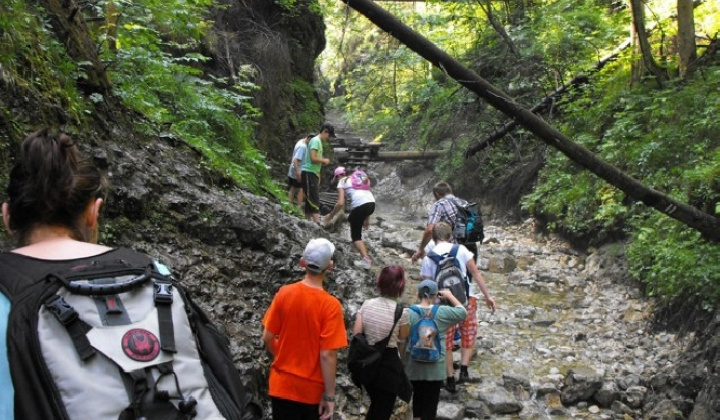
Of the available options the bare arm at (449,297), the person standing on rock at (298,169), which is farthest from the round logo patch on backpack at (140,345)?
the person standing on rock at (298,169)

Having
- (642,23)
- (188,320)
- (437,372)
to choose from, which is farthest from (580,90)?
(188,320)

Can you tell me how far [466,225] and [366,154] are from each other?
14045mm

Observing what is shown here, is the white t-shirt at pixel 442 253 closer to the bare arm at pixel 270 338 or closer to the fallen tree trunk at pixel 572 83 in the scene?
the bare arm at pixel 270 338

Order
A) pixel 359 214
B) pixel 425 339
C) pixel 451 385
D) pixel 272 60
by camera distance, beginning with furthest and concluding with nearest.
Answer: pixel 272 60 < pixel 359 214 < pixel 451 385 < pixel 425 339

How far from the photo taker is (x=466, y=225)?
7.31m

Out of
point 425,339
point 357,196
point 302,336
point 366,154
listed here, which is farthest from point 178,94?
point 366,154

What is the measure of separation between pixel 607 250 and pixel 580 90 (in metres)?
5.27

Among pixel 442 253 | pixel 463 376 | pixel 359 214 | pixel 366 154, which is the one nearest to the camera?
pixel 442 253

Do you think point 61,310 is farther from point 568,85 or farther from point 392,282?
point 568,85

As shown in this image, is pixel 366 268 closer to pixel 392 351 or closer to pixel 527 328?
pixel 527 328

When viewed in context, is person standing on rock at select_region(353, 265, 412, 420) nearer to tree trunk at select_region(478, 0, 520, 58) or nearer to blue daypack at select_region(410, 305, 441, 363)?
blue daypack at select_region(410, 305, 441, 363)

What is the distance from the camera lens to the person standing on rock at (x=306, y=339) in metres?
3.67

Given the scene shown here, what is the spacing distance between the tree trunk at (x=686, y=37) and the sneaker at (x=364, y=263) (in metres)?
7.32

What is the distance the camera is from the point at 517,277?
10969mm
